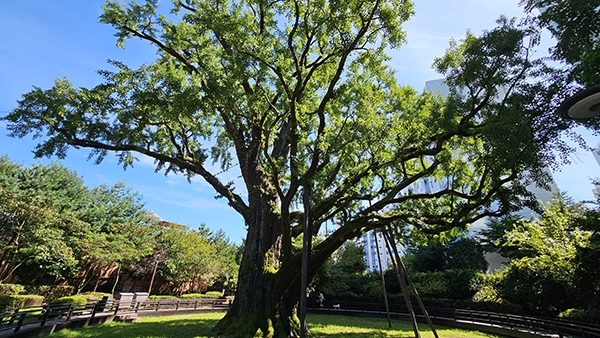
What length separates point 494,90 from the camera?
6.50 m

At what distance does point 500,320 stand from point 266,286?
432 inches

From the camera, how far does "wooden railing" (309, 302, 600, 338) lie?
29.4ft

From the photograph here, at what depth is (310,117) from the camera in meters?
10.5

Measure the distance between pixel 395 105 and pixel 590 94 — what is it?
538 centimetres

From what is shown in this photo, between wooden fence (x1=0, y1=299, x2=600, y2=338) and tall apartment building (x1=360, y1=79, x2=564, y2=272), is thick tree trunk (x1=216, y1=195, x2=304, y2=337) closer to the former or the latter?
tall apartment building (x1=360, y1=79, x2=564, y2=272)

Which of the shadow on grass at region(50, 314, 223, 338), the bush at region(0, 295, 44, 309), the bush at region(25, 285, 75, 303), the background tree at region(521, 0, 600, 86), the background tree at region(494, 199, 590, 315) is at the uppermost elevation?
the background tree at region(521, 0, 600, 86)

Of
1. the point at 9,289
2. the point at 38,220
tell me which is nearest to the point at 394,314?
the point at 38,220

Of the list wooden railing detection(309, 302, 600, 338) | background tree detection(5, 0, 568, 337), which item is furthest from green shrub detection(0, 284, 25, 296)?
wooden railing detection(309, 302, 600, 338)

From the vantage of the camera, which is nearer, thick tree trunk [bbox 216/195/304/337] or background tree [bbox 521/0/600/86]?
background tree [bbox 521/0/600/86]

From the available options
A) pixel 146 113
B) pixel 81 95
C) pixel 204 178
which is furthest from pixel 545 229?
pixel 81 95

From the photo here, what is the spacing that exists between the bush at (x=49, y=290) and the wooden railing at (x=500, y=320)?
19.5 meters

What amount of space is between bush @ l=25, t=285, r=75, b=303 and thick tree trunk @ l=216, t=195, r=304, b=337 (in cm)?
1853

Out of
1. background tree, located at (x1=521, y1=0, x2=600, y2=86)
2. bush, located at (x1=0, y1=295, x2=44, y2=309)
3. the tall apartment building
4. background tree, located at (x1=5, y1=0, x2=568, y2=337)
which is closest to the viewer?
background tree, located at (x1=521, y1=0, x2=600, y2=86)

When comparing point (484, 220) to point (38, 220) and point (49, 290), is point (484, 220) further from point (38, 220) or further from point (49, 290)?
point (49, 290)
